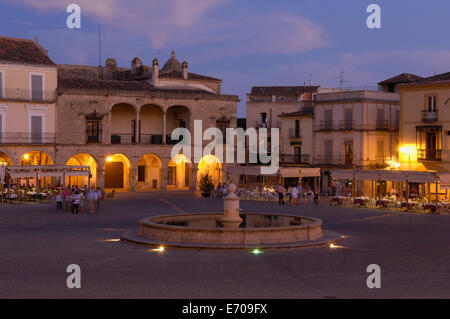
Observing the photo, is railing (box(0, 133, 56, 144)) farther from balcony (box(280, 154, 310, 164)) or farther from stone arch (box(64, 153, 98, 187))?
balcony (box(280, 154, 310, 164))

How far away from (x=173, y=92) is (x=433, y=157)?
1955 cm

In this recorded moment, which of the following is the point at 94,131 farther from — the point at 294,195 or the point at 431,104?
the point at 431,104

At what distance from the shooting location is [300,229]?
19234 millimetres

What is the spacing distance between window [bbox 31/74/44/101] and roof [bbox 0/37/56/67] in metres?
0.92

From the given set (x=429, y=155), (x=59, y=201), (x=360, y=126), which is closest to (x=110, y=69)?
(x=360, y=126)

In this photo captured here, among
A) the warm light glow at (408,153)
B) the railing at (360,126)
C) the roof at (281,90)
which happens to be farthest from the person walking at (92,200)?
the roof at (281,90)

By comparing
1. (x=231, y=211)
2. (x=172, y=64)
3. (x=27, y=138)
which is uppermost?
(x=172, y=64)

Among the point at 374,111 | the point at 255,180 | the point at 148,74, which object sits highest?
the point at 148,74

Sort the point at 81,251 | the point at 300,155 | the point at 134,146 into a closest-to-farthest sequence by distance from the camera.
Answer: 1. the point at 81,251
2. the point at 134,146
3. the point at 300,155

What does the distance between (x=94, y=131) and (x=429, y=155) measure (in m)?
22.6

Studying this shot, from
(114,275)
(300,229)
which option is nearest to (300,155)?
(300,229)

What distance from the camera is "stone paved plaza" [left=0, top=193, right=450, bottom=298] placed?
12641 mm

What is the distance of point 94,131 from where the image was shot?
4591 cm
